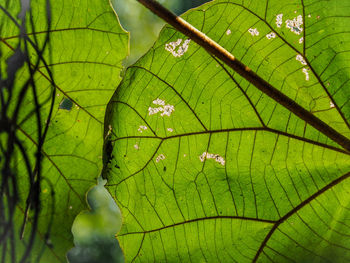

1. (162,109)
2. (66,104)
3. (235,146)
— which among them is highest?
(66,104)

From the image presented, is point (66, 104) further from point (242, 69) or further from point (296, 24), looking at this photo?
point (296, 24)

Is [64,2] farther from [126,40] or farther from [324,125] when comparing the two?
[324,125]

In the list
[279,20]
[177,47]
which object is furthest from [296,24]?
[177,47]

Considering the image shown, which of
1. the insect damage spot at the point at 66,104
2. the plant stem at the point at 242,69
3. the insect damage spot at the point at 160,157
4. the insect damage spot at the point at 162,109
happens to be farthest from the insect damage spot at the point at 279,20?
the insect damage spot at the point at 66,104

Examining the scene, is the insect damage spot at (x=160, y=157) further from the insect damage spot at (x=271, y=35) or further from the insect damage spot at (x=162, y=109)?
the insect damage spot at (x=271, y=35)

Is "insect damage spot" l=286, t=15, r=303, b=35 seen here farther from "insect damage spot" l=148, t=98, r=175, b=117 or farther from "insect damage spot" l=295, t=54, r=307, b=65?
"insect damage spot" l=148, t=98, r=175, b=117

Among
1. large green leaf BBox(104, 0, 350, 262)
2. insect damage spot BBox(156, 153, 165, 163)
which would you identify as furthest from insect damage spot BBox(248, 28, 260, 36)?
insect damage spot BBox(156, 153, 165, 163)
